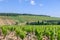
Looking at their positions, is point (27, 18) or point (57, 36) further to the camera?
point (27, 18)

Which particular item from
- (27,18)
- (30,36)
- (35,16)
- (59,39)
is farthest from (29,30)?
(35,16)

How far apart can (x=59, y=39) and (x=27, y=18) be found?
242ft

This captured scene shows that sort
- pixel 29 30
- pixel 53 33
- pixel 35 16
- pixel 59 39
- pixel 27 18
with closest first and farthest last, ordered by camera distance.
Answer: pixel 59 39 < pixel 53 33 < pixel 29 30 < pixel 27 18 < pixel 35 16

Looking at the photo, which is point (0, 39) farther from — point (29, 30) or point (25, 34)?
point (29, 30)

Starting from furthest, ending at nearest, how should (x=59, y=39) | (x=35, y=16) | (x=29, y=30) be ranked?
(x=35, y=16) < (x=29, y=30) < (x=59, y=39)

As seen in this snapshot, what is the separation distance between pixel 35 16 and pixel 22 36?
81881 mm

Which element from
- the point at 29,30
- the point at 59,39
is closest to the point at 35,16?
the point at 29,30

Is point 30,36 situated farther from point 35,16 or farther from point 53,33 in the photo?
point 35,16

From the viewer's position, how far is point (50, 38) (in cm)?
3038

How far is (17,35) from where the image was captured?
32.0 metres

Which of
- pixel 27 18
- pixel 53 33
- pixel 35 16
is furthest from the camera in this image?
pixel 35 16

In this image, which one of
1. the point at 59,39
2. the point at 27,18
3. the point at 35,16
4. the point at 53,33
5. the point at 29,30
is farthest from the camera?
the point at 35,16

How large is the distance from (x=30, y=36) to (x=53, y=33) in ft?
13.3

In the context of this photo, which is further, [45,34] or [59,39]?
[45,34]
